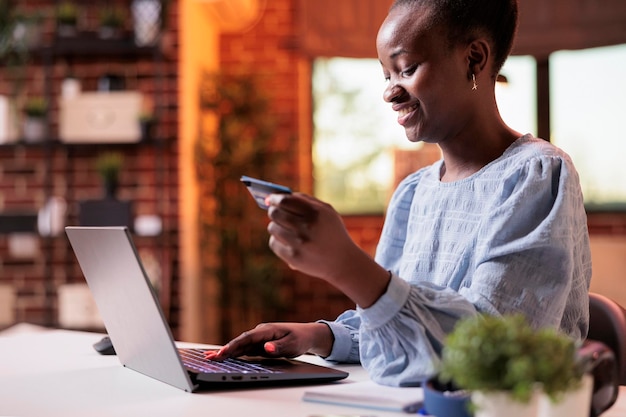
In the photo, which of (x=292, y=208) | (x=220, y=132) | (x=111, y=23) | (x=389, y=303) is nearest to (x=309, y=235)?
(x=292, y=208)

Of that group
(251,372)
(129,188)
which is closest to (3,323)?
(129,188)

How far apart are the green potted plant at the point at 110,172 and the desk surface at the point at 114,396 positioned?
124 inches

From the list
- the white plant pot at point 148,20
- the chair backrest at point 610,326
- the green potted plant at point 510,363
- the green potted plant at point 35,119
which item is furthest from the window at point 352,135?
the green potted plant at point 510,363

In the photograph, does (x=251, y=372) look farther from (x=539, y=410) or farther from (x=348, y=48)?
(x=348, y=48)

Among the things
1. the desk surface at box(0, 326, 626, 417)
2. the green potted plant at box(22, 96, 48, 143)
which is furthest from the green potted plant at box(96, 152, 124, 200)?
the desk surface at box(0, 326, 626, 417)

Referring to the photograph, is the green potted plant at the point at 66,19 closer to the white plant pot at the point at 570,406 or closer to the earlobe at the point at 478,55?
the earlobe at the point at 478,55

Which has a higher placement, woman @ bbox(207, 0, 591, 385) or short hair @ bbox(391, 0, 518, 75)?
short hair @ bbox(391, 0, 518, 75)

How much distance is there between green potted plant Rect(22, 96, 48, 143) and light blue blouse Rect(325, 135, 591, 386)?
12.0ft

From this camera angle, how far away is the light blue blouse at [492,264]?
123 centimetres

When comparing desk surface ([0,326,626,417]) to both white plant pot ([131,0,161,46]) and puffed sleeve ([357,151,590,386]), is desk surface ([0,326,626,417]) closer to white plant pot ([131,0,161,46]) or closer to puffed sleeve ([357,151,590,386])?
puffed sleeve ([357,151,590,386])

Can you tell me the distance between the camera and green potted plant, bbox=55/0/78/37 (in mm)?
4746

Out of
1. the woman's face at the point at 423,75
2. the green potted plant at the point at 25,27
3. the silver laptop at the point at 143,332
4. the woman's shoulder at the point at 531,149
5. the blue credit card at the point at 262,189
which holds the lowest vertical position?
the silver laptop at the point at 143,332

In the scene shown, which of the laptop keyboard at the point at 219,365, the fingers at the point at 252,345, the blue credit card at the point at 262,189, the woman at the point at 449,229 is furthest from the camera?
the fingers at the point at 252,345

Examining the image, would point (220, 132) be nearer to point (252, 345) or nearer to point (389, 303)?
point (252, 345)
